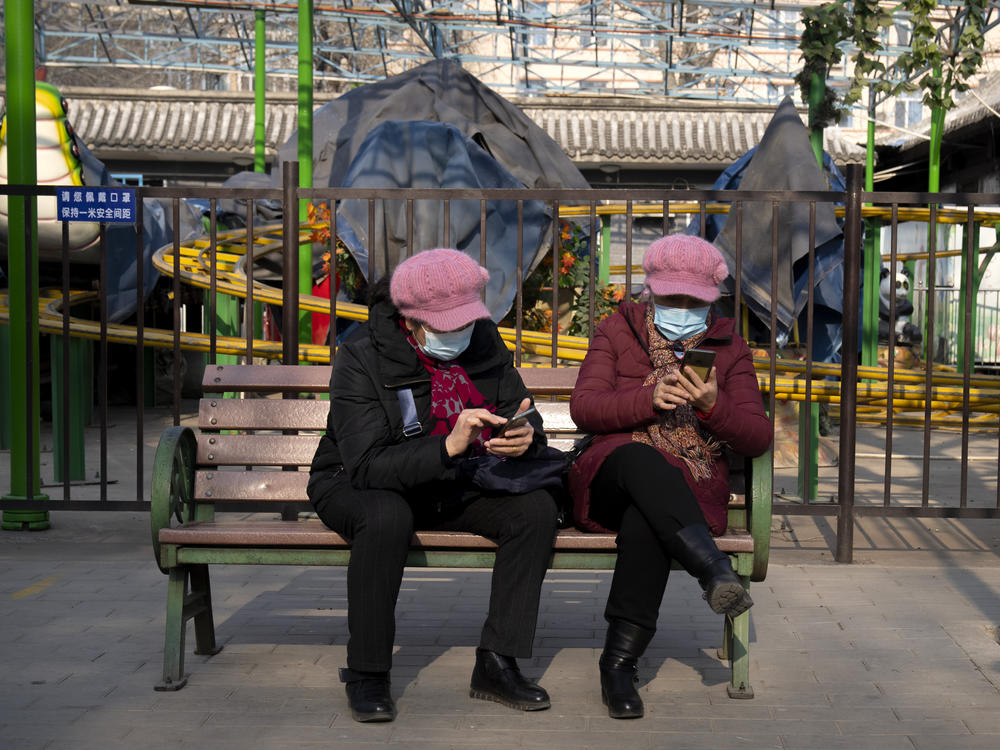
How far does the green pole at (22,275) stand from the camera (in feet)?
20.3

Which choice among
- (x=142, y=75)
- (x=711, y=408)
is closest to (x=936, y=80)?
(x=711, y=408)

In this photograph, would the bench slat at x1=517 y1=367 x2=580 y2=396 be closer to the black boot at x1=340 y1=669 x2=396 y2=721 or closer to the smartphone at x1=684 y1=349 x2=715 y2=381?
the smartphone at x1=684 y1=349 x2=715 y2=381

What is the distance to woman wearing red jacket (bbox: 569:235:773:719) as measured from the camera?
12.3 ft

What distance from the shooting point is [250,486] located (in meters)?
4.39

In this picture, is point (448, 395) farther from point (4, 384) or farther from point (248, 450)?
point (4, 384)

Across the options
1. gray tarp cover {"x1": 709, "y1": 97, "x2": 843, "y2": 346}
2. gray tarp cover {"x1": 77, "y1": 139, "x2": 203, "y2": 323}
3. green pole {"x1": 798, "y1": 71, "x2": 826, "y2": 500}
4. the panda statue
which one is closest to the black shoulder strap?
green pole {"x1": 798, "y1": 71, "x2": 826, "y2": 500}

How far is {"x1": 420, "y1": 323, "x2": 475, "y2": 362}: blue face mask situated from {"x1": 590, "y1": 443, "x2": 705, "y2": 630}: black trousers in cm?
59

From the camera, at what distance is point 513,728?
3646 millimetres

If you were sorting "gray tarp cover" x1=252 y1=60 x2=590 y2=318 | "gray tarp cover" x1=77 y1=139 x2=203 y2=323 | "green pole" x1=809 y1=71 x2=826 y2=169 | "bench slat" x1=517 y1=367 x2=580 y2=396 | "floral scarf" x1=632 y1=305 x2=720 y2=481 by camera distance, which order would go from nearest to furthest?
"floral scarf" x1=632 y1=305 x2=720 y2=481 < "bench slat" x1=517 y1=367 x2=580 y2=396 < "green pole" x1=809 y1=71 x2=826 y2=169 < "gray tarp cover" x1=252 y1=60 x2=590 y2=318 < "gray tarp cover" x1=77 y1=139 x2=203 y2=323

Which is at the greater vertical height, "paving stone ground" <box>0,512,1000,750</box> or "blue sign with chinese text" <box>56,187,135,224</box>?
"blue sign with chinese text" <box>56,187,135,224</box>

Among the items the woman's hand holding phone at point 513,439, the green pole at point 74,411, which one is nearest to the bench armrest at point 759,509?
the woman's hand holding phone at point 513,439

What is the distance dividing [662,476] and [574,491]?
39 centimetres

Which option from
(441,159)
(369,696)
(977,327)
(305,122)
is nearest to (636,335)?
(369,696)

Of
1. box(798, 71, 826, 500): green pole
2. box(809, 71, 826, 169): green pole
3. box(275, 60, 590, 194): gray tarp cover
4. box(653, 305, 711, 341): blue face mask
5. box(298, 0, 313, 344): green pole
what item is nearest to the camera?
box(653, 305, 711, 341): blue face mask
